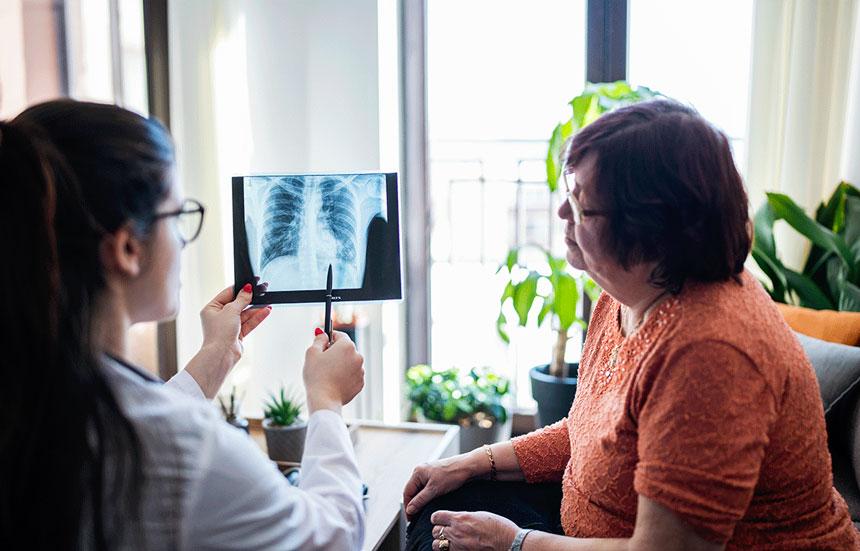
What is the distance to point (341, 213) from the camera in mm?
1357

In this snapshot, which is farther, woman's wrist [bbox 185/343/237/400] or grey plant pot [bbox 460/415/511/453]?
grey plant pot [bbox 460/415/511/453]

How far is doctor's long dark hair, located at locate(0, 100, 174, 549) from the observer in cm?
69

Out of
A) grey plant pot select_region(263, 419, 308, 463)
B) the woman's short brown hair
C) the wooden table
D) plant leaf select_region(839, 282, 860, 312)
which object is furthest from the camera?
plant leaf select_region(839, 282, 860, 312)

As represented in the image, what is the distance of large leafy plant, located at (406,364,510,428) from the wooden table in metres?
0.68

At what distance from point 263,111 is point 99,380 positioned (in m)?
1.84

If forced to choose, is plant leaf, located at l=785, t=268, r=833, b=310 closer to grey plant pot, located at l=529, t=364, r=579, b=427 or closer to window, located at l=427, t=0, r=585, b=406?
grey plant pot, located at l=529, t=364, r=579, b=427

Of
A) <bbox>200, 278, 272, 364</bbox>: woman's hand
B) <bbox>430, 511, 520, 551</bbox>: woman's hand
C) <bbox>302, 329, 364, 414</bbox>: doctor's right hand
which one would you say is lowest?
<bbox>430, 511, 520, 551</bbox>: woman's hand

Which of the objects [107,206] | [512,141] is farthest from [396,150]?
[107,206]

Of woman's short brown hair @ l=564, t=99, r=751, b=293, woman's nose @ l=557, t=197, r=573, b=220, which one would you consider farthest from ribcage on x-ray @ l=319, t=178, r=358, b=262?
woman's short brown hair @ l=564, t=99, r=751, b=293

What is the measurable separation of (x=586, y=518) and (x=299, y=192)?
732 mm

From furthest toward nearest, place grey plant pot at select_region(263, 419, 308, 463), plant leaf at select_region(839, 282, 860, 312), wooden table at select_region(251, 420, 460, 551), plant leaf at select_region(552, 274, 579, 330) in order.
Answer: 1. plant leaf at select_region(552, 274, 579, 330)
2. plant leaf at select_region(839, 282, 860, 312)
3. grey plant pot at select_region(263, 419, 308, 463)
4. wooden table at select_region(251, 420, 460, 551)

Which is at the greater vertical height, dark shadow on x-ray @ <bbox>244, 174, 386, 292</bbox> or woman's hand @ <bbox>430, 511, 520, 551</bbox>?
dark shadow on x-ray @ <bbox>244, 174, 386, 292</bbox>

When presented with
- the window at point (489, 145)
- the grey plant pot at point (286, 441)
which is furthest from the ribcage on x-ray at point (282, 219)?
the window at point (489, 145)

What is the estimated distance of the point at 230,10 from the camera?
2.18 metres
